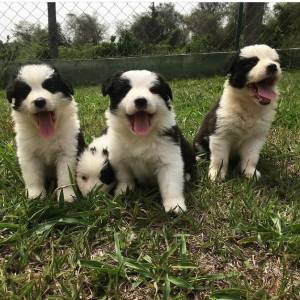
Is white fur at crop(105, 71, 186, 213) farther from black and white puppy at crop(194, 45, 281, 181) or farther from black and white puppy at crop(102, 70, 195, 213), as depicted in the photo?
black and white puppy at crop(194, 45, 281, 181)

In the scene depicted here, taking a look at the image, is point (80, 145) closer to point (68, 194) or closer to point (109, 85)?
point (68, 194)

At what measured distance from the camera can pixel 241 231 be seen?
125 inches

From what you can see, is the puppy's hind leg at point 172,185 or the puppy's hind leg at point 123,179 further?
the puppy's hind leg at point 123,179

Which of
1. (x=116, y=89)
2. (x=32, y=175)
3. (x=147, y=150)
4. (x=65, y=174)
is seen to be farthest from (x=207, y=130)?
(x=32, y=175)

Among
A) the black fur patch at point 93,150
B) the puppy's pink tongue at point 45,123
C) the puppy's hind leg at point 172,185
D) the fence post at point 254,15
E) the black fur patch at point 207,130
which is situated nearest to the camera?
the puppy's hind leg at point 172,185

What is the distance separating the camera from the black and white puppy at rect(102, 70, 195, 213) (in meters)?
3.53

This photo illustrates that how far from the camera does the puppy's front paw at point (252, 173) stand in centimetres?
417

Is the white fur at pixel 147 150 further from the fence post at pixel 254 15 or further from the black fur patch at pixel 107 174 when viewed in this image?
the fence post at pixel 254 15

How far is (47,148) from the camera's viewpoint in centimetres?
379

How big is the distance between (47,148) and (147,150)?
829 millimetres

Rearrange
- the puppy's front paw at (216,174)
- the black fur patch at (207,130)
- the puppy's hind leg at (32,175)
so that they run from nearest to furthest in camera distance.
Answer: the puppy's hind leg at (32,175)
the puppy's front paw at (216,174)
the black fur patch at (207,130)

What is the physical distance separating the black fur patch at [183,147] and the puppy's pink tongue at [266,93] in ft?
2.79

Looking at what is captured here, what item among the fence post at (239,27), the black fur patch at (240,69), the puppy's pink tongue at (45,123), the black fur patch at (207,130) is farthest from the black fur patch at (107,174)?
the fence post at (239,27)

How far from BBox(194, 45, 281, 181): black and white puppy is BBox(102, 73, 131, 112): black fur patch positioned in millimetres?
1175
